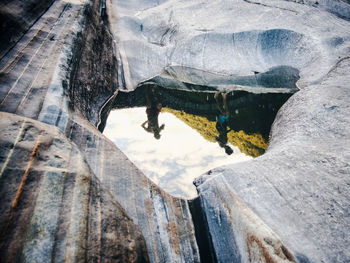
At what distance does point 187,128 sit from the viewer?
3.18m

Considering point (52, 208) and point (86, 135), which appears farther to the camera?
point (86, 135)

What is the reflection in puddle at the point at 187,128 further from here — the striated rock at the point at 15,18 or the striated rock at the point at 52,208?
the striated rock at the point at 15,18

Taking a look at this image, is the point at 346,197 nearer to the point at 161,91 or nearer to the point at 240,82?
the point at 240,82

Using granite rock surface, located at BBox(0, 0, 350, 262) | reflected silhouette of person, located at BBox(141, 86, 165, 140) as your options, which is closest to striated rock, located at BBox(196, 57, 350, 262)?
granite rock surface, located at BBox(0, 0, 350, 262)

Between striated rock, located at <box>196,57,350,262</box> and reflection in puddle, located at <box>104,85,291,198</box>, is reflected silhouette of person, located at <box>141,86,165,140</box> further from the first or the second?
striated rock, located at <box>196,57,350,262</box>

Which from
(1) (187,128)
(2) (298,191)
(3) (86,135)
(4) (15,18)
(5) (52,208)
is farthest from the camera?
(1) (187,128)

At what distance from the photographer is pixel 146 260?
4.26 ft

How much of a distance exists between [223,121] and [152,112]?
1.08 meters

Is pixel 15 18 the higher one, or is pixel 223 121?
pixel 15 18

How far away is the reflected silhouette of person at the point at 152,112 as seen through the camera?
3146 mm

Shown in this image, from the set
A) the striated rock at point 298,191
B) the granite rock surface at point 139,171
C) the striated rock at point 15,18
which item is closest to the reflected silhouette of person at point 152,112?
the granite rock surface at point 139,171

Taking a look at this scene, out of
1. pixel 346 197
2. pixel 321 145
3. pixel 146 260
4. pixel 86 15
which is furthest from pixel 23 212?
pixel 86 15

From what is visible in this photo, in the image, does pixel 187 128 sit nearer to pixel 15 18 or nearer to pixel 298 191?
pixel 298 191

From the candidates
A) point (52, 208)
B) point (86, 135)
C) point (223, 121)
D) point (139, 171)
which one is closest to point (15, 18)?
point (86, 135)
